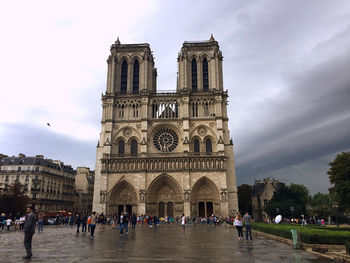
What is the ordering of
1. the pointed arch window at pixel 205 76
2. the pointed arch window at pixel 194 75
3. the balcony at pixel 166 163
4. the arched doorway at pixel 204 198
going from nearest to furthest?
the arched doorway at pixel 204 198
the balcony at pixel 166 163
the pointed arch window at pixel 205 76
the pointed arch window at pixel 194 75

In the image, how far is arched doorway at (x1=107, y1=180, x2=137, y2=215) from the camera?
1619 inches

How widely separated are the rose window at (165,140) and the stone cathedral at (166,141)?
→ 0.50ft

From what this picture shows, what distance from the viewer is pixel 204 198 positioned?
4112cm

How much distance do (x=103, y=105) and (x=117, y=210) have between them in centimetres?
1636

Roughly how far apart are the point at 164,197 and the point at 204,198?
19.0ft

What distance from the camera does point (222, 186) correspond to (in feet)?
130

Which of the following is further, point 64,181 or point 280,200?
point 64,181

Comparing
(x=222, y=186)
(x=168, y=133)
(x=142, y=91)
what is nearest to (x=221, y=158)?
(x=222, y=186)

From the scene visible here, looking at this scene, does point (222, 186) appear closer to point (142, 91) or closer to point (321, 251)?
point (142, 91)

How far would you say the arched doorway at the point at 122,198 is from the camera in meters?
41.1

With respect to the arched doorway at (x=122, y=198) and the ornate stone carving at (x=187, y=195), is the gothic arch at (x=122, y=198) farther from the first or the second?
the ornate stone carving at (x=187, y=195)

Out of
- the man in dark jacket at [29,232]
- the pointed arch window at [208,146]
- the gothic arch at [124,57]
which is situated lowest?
the man in dark jacket at [29,232]

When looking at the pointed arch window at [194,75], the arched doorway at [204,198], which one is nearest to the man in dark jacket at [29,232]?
the arched doorway at [204,198]

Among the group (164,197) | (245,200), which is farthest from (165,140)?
(245,200)
